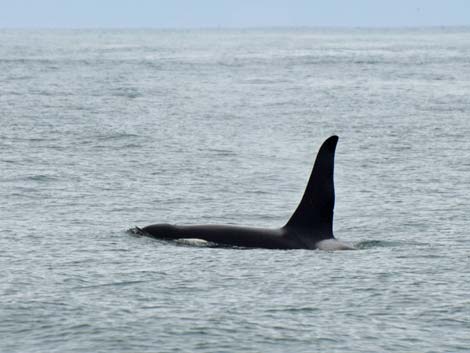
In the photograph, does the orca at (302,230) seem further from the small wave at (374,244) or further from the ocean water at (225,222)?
the small wave at (374,244)

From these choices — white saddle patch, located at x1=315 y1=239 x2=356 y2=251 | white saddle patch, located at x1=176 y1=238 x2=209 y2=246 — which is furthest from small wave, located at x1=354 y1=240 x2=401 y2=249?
white saddle patch, located at x1=176 y1=238 x2=209 y2=246

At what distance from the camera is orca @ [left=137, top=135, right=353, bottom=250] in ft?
60.6

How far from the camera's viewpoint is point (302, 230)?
1877 cm

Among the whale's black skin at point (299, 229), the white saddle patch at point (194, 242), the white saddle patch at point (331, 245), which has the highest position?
the whale's black skin at point (299, 229)

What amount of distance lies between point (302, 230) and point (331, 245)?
497 mm

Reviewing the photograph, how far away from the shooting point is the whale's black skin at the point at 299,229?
18469 mm

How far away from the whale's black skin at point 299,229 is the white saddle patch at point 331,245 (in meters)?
0.07

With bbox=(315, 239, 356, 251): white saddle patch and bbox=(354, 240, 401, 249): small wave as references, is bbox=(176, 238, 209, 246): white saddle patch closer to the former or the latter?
bbox=(315, 239, 356, 251): white saddle patch

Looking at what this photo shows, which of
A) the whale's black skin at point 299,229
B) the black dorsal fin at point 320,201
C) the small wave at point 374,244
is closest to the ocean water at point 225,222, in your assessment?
the small wave at point 374,244

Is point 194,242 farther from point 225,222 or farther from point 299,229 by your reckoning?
point 225,222

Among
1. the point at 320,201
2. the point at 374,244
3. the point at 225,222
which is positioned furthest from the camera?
the point at 225,222

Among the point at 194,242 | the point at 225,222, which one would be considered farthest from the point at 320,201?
the point at 225,222

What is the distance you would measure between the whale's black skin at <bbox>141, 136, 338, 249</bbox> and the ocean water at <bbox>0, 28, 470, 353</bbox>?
0.30 metres

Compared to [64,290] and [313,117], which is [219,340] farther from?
[313,117]
